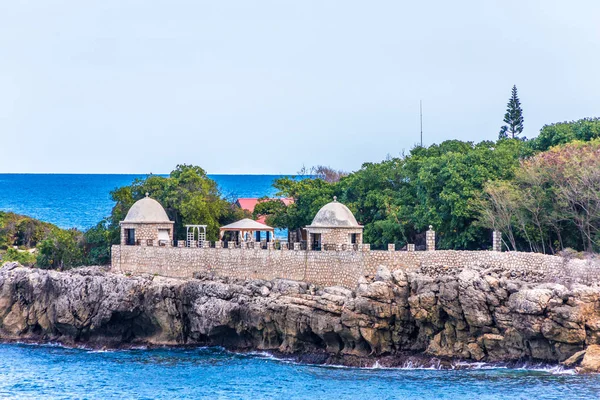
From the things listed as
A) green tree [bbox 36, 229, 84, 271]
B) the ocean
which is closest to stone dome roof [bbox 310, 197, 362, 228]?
the ocean

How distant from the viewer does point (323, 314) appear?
48.0 m

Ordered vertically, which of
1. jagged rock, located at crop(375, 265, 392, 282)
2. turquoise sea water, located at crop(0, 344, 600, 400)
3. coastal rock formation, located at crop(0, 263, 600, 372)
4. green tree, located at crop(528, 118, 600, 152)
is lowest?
turquoise sea water, located at crop(0, 344, 600, 400)

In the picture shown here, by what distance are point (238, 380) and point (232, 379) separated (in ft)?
1.20

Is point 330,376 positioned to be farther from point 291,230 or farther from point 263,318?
point 291,230

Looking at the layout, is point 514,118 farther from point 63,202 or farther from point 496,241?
point 63,202

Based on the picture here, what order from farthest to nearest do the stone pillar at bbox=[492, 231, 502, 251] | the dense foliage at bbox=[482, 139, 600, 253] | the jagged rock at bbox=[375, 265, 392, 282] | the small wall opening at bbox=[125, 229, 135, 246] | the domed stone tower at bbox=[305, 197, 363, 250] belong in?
the small wall opening at bbox=[125, 229, 135, 246], the domed stone tower at bbox=[305, 197, 363, 250], the stone pillar at bbox=[492, 231, 502, 251], the dense foliage at bbox=[482, 139, 600, 253], the jagged rock at bbox=[375, 265, 392, 282]

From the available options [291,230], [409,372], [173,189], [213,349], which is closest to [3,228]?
[173,189]

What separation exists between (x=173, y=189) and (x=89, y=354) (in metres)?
15.2

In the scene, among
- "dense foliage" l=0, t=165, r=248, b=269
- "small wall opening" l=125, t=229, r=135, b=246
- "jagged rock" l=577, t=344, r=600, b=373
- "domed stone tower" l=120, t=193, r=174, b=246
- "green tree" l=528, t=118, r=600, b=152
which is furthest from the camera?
"dense foliage" l=0, t=165, r=248, b=269

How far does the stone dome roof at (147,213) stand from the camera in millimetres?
59781

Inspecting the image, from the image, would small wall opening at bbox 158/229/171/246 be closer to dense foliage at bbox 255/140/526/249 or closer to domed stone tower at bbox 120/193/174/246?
domed stone tower at bbox 120/193/174/246

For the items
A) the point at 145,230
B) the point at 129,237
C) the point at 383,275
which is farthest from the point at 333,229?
the point at 129,237

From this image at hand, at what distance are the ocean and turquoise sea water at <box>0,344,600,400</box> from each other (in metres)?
0.04

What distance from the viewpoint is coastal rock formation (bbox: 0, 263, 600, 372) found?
143ft
